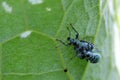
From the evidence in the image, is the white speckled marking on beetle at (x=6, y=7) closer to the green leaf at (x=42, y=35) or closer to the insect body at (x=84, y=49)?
the green leaf at (x=42, y=35)

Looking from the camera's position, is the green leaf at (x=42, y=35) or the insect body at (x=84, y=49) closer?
the green leaf at (x=42, y=35)

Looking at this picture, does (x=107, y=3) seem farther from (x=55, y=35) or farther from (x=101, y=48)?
(x=55, y=35)

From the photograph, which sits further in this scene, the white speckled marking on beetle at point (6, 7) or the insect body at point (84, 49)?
the insect body at point (84, 49)

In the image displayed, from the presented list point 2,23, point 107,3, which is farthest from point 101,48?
point 2,23

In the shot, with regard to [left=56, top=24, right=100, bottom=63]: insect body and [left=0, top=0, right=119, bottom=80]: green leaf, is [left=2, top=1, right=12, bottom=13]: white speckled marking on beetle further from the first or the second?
[left=56, top=24, right=100, bottom=63]: insect body

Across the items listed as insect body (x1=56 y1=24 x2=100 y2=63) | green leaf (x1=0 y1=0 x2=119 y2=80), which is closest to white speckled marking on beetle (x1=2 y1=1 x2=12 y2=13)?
green leaf (x1=0 y1=0 x2=119 y2=80)

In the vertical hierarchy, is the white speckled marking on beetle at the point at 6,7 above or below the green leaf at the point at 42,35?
above

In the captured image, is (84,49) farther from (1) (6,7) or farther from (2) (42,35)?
(1) (6,7)

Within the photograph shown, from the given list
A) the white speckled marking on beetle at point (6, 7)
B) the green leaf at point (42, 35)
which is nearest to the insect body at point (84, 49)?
the green leaf at point (42, 35)
